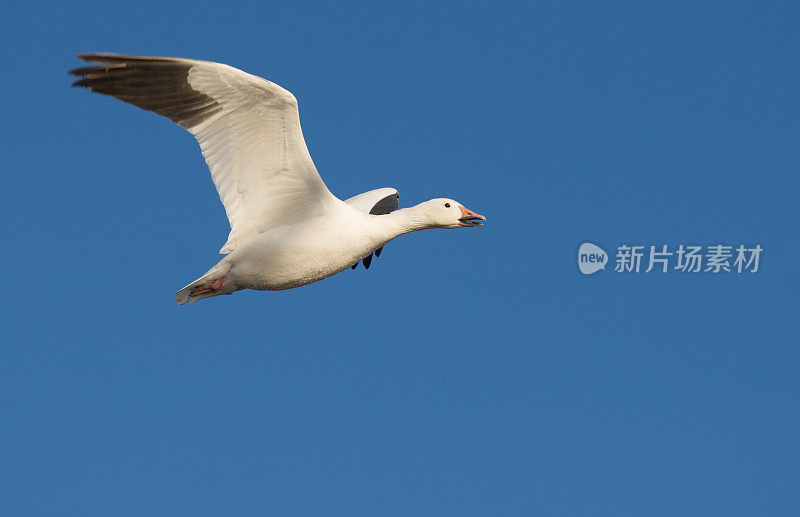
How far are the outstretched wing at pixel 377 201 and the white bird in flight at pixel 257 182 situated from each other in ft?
6.92

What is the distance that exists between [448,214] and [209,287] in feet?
11.5

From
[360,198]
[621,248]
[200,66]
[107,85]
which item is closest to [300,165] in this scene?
[200,66]

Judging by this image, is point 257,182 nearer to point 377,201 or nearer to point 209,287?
point 209,287

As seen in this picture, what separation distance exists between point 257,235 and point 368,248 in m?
1.53

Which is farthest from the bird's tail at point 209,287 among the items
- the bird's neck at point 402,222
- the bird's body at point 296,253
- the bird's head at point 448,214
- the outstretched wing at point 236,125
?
the bird's head at point 448,214

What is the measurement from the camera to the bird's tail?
487 inches

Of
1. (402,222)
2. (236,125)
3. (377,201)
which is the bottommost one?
(402,222)

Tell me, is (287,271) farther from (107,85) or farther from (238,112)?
(107,85)

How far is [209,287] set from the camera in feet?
41.0

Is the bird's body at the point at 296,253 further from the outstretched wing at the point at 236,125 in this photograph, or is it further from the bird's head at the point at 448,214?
the bird's head at the point at 448,214

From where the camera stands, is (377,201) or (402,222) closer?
(402,222)

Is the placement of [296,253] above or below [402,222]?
below

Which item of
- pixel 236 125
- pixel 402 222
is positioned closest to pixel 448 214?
pixel 402 222

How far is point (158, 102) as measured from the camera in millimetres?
11500
